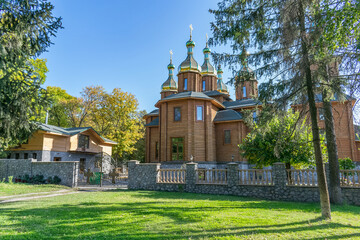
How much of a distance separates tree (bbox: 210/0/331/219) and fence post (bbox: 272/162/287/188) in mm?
3476

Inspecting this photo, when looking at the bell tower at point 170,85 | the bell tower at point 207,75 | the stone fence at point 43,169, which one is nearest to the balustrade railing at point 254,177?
the stone fence at point 43,169

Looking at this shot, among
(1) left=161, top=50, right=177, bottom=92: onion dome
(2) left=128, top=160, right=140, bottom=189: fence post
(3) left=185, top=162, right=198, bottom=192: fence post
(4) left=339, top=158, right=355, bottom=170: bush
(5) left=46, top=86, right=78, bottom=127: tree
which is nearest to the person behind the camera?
(3) left=185, top=162, right=198, bottom=192: fence post

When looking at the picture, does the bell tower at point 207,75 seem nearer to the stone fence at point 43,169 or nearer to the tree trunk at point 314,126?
the stone fence at point 43,169

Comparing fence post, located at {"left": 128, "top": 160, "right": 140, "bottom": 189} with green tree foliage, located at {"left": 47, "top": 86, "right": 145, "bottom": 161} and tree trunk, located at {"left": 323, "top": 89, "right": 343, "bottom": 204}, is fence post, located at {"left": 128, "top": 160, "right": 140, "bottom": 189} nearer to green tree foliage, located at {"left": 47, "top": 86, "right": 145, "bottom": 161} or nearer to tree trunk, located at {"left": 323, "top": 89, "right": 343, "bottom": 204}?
tree trunk, located at {"left": 323, "top": 89, "right": 343, "bottom": 204}

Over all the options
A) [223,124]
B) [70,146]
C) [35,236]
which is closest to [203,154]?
[223,124]

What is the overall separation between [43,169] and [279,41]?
1637 cm

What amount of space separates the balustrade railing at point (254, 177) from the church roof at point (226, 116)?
32.7 ft

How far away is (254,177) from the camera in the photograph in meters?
11.0

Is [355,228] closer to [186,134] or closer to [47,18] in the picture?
[47,18]

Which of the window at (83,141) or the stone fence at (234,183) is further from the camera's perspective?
the window at (83,141)

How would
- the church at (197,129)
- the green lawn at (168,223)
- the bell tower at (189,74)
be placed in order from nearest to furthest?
the green lawn at (168,223)
the church at (197,129)
the bell tower at (189,74)

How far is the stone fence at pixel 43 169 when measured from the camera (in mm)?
14930

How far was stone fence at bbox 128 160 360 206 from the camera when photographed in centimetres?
983

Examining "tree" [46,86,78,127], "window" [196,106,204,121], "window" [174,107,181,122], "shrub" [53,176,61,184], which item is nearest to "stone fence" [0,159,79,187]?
"shrub" [53,176,61,184]
